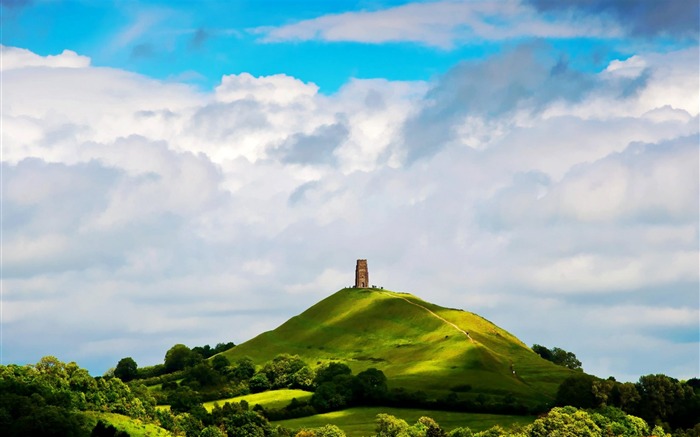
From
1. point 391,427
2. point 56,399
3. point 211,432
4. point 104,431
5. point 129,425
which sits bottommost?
point 104,431

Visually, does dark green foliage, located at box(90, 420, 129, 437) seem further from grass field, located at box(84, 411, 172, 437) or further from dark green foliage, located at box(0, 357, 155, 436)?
grass field, located at box(84, 411, 172, 437)

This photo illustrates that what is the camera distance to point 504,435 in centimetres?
16112

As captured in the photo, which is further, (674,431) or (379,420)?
(674,431)

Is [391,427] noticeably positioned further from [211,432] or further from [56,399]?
[56,399]

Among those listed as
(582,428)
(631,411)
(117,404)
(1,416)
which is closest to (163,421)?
(117,404)

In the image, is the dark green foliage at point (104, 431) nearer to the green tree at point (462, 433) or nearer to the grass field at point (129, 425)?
the grass field at point (129, 425)

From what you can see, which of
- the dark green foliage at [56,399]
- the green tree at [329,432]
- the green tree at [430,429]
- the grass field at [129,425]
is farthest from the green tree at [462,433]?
the dark green foliage at [56,399]

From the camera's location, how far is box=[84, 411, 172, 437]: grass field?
14962 centimetres

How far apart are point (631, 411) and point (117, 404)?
93.6 m

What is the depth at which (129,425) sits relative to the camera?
15250 cm

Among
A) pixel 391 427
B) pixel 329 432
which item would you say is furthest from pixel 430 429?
pixel 329 432

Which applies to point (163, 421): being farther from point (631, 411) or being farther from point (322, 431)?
point (631, 411)

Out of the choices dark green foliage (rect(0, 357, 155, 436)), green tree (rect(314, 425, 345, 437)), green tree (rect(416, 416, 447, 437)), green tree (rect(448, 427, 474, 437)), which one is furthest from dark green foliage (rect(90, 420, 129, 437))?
green tree (rect(448, 427, 474, 437))

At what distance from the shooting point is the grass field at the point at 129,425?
14962 cm
